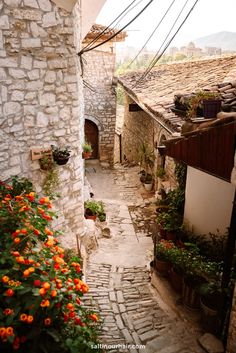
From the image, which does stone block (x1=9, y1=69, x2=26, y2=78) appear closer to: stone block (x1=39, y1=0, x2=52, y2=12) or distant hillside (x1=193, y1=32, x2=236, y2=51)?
stone block (x1=39, y1=0, x2=52, y2=12)

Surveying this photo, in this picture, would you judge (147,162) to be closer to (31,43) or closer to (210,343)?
(31,43)

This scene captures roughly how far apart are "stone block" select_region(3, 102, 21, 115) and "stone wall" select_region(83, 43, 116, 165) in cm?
897

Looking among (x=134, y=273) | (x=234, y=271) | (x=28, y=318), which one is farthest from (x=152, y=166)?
(x=28, y=318)

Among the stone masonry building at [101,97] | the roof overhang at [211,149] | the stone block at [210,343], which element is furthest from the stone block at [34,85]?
the stone masonry building at [101,97]

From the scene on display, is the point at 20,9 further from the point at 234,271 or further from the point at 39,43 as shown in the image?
the point at 234,271

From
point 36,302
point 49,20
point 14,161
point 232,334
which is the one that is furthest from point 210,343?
point 49,20

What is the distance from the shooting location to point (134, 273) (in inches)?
247

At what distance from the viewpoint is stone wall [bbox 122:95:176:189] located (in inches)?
374

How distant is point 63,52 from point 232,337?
4.73m

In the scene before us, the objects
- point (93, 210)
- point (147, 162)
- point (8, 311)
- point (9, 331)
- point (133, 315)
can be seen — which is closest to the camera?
point (9, 331)

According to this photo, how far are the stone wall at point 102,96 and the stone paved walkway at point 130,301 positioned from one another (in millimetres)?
6678

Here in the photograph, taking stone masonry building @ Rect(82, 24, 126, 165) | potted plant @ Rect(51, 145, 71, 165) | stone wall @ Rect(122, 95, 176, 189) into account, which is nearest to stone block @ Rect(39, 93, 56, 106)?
potted plant @ Rect(51, 145, 71, 165)

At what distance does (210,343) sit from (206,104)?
347 cm

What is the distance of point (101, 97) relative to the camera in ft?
46.1
